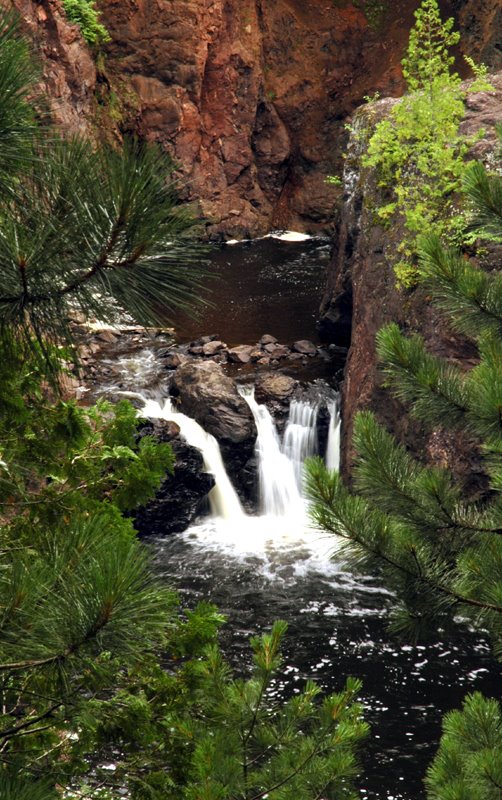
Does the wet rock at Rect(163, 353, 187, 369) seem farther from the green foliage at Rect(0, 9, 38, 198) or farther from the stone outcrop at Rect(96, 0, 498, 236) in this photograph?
the green foliage at Rect(0, 9, 38, 198)

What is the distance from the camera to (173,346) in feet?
67.2

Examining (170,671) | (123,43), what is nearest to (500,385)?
(170,671)

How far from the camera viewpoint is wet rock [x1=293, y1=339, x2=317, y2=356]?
2003 cm

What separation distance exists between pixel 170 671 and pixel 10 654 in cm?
866

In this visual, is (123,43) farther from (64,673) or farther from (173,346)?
(64,673)

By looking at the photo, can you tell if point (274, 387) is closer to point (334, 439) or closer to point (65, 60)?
point (334, 439)

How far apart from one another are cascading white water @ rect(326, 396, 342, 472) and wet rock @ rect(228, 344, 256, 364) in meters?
2.92

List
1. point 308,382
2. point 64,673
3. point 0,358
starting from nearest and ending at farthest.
A: 1. point 64,673
2. point 0,358
3. point 308,382

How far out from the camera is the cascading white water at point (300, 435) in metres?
17.1

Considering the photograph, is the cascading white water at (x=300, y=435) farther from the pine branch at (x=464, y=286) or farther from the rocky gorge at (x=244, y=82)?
the pine branch at (x=464, y=286)

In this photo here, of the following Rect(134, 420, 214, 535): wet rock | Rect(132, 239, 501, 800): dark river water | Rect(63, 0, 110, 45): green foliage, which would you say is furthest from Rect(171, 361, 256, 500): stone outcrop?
Rect(63, 0, 110, 45): green foliage

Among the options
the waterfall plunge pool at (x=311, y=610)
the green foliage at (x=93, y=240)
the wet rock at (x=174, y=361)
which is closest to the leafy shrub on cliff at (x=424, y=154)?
the waterfall plunge pool at (x=311, y=610)

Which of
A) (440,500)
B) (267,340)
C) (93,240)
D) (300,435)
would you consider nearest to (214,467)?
(300,435)

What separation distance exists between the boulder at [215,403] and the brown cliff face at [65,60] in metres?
10.9
